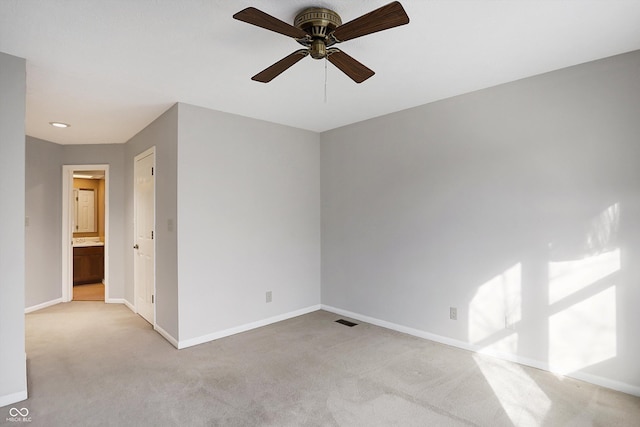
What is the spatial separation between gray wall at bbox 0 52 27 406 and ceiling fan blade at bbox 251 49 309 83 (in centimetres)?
174

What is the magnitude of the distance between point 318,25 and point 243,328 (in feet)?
10.6

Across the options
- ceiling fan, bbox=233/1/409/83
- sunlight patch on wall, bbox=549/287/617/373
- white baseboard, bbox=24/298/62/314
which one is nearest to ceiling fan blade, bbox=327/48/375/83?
ceiling fan, bbox=233/1/409/83

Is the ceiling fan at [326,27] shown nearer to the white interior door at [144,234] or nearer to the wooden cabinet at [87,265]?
the white interior door at [144,234]

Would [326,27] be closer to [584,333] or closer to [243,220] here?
[243,220]

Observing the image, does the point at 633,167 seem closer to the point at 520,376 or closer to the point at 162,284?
the point at 520,376

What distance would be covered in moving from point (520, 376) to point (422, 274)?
4.07 ft

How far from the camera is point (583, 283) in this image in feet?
8.82

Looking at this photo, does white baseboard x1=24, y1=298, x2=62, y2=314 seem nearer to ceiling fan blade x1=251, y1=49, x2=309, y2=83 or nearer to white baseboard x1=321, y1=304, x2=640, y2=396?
white baseboard x1=321, y1=304, x2=640, y2=396

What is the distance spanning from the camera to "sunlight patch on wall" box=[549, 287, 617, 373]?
8.43 feet

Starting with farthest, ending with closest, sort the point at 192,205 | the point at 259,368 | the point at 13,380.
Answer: the point at 192,205 < the point at 259,368 < the point at 13,380

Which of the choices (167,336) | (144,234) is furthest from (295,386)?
(144,234)

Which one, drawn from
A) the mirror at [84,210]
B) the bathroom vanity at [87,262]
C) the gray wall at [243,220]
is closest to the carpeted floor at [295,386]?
the gray wall at [243,220]

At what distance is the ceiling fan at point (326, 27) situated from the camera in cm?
164

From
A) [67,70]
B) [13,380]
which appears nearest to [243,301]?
[13,380]
